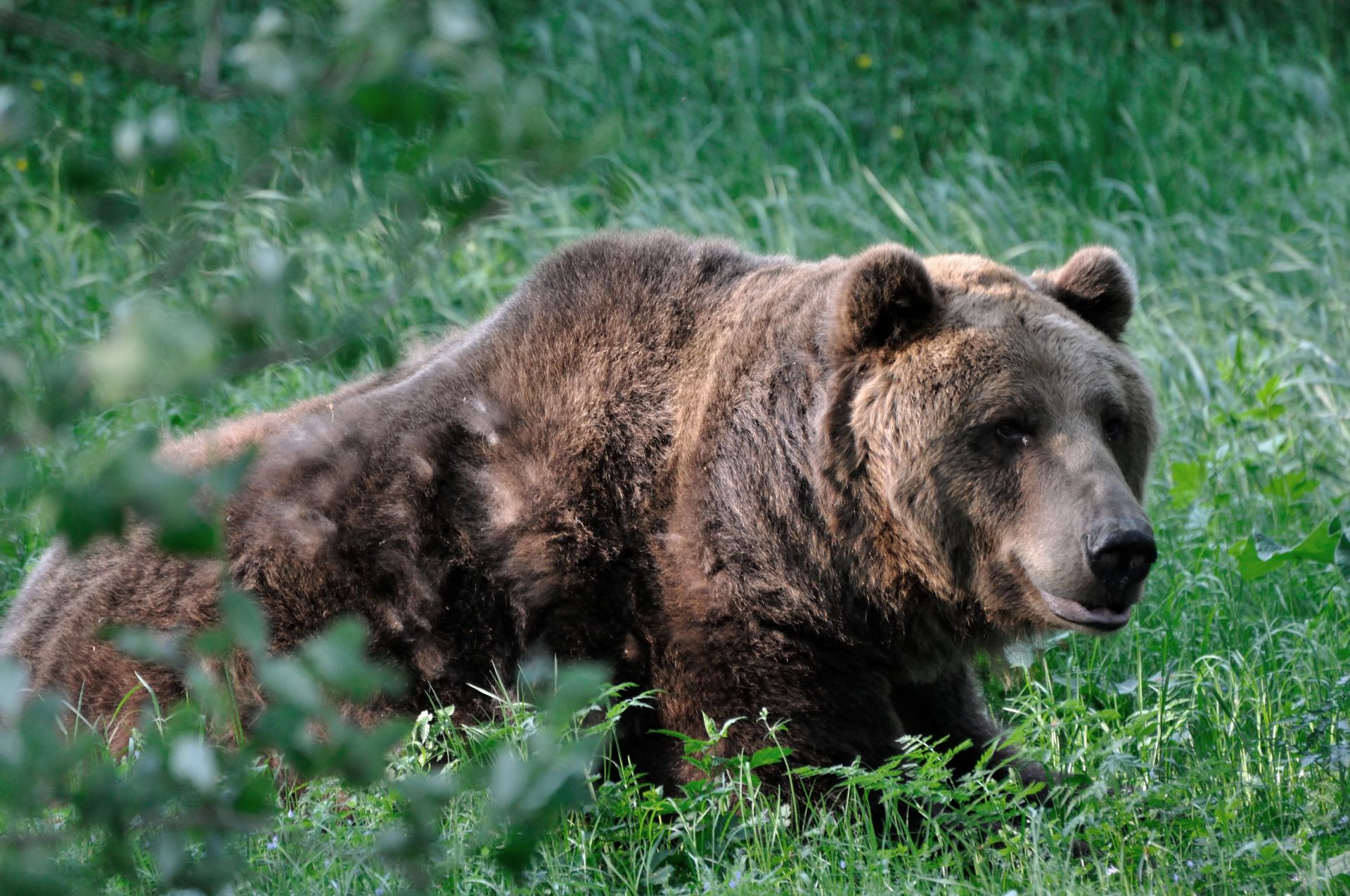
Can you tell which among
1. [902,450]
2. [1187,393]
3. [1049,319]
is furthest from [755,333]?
[1187,393]

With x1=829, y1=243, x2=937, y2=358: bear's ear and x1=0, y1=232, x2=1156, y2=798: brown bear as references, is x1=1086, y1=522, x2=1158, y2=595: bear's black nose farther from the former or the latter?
x1=829, y1=243, x2=937, y2=358: bear's ear

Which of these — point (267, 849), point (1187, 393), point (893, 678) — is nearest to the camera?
point (267, 849)

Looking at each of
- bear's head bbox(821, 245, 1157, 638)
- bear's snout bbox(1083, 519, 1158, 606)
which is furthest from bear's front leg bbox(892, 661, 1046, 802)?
bear's snout bbox(1083, 519, 1158, 606)

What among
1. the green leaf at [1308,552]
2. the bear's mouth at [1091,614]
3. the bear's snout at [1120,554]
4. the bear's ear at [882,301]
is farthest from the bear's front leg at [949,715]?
→ the bear's ear at [882,301]

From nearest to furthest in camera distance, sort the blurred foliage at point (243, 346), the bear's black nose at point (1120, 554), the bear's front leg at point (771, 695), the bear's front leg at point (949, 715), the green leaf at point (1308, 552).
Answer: the blurred foliage at point (243, 346) < the bear's black nose at point (1120, 554) < the green leaf at point (1308, 552) < the bear's front leg at point (771, 695) < the bear's front leg at point (949, 715)

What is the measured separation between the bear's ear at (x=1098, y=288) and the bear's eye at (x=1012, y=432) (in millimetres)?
657

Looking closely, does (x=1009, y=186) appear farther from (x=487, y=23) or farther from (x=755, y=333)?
(x=487, y=23)

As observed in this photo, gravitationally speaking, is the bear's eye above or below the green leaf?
above

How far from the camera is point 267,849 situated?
329 cm

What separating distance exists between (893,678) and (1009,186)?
18.1 feet

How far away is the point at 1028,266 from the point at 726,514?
4.90 meters

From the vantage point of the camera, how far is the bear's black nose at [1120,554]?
3574mm

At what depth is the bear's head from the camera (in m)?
3.76

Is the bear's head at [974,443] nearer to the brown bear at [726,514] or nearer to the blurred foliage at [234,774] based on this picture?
the brown bear at [726,514]
